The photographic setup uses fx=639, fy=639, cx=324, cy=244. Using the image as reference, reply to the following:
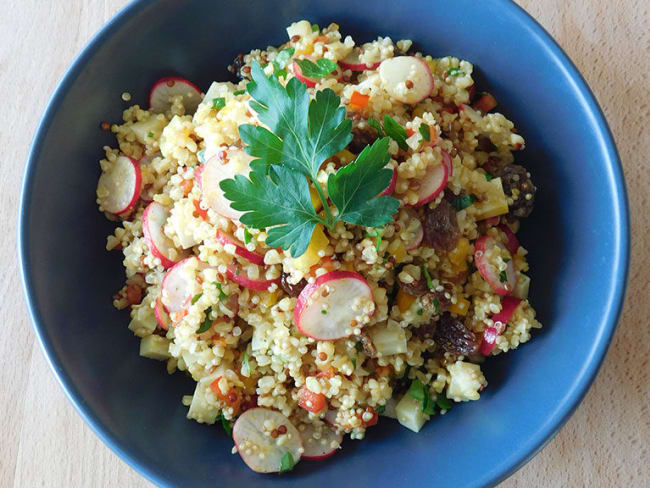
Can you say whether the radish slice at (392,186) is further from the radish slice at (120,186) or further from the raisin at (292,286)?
the radish slice at (120,186)

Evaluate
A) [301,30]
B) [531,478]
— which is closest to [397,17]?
[301,30]

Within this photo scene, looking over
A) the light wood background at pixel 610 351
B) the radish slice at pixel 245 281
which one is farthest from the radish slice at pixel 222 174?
the light wood background at pixel 610 351

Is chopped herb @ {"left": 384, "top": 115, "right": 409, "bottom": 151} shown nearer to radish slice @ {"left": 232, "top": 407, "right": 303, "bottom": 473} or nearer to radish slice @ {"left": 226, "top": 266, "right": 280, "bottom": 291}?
radish slice @ {"left": 226, "top": 266, "right": 280, "bottom": 291}

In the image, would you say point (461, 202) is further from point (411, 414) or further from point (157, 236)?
point (157, 236)

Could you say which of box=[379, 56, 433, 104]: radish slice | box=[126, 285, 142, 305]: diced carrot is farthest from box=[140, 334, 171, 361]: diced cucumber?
box=[379, 56, 433, 104]: radish slice

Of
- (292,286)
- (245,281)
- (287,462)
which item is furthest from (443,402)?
(245,281)
